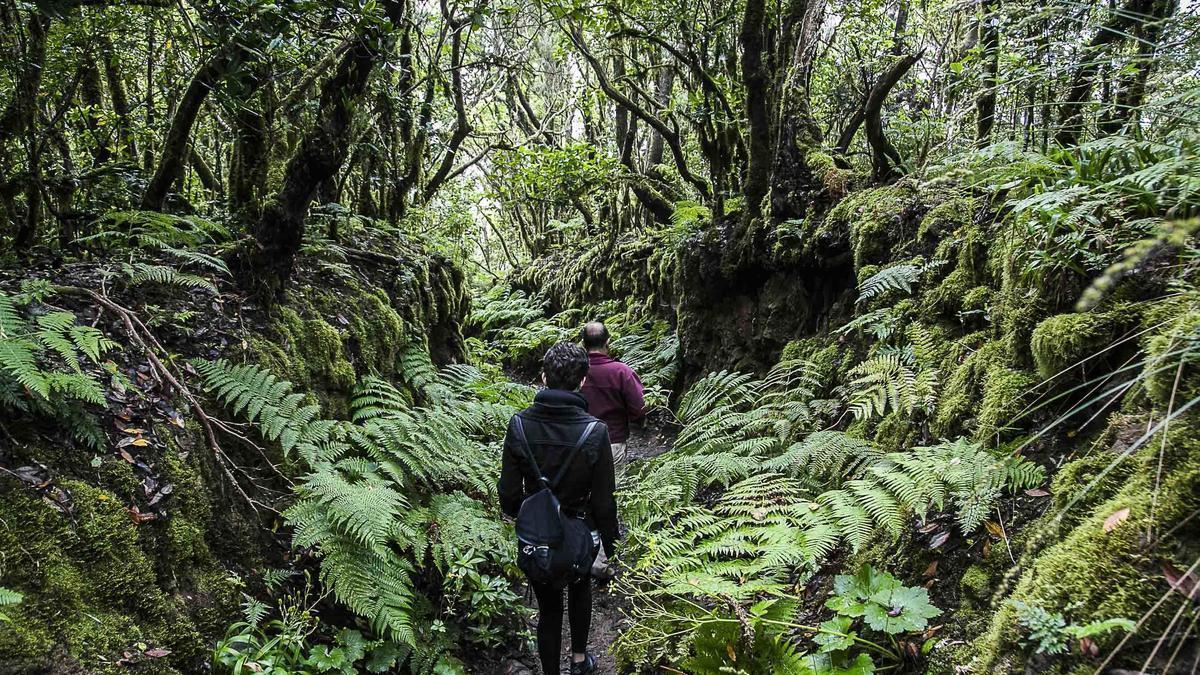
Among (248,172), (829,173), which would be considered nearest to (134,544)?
(248,172)

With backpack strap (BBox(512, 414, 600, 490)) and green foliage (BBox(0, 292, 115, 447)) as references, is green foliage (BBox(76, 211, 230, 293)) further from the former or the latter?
backpack strap (BBox(512, 414, 600, 490))

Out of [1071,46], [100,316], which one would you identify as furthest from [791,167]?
[100,316]

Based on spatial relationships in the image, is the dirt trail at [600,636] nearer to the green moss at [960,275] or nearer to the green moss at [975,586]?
the green moss at [975,586]

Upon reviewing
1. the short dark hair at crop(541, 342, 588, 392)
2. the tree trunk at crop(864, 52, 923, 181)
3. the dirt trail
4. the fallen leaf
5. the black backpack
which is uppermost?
the tree trunk at crop(864, 52, 923, 181)

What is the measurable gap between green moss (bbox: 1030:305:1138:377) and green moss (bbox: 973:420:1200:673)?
603 mm

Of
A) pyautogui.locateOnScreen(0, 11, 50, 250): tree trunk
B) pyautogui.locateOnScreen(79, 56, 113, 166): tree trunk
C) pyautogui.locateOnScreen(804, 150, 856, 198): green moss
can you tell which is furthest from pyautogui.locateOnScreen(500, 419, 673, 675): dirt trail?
pyautogui.locateOnScreen(79, 56, 113, 166): tree trunk

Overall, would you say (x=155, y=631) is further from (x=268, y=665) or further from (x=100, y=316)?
(x=100, y=316)

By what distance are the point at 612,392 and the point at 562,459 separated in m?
1.99

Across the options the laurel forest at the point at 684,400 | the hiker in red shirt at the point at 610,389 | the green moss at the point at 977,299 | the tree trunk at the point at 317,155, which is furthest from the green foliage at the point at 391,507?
the green moss at the point at 977,299

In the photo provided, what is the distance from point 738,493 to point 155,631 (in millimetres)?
2768

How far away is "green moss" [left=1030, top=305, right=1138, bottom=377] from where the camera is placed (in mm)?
2320

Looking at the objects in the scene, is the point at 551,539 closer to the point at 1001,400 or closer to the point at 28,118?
the point at 1001,400

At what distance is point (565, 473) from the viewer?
9.95ft

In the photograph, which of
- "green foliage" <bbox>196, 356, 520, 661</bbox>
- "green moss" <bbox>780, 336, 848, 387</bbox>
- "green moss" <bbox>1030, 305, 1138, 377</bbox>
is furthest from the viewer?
"green moss" <bbox>780, 336, 848, 387</bbox>
